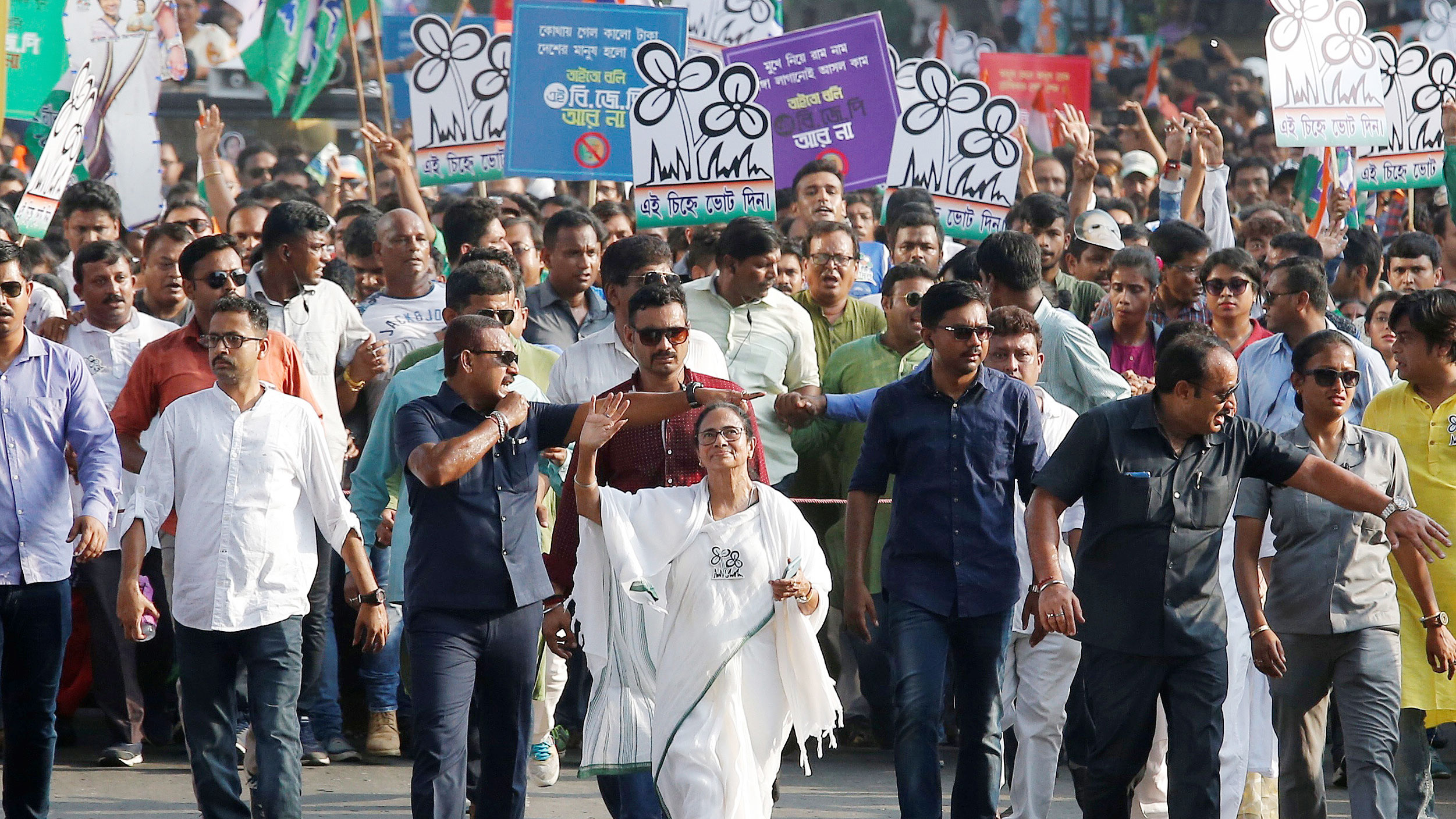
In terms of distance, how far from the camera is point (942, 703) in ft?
19.7

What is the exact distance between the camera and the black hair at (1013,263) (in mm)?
7188

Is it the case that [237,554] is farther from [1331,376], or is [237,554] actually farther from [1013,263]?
[1331,376]

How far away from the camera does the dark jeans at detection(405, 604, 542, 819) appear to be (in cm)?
554

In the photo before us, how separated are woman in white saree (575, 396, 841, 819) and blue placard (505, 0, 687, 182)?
16.0 ft

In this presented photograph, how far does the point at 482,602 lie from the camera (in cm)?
563

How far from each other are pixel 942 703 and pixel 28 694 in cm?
316

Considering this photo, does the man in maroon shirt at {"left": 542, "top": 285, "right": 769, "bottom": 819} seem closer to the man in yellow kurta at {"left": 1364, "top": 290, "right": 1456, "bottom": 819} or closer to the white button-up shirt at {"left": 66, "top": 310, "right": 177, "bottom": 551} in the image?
the man in yellow kurta at {"left": 1364, "top": 290, "right": 1456, "bottom": 819}

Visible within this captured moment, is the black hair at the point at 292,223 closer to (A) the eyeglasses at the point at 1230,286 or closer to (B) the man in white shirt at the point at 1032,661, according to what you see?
(B) the man in white shirt at the point at 1032,661

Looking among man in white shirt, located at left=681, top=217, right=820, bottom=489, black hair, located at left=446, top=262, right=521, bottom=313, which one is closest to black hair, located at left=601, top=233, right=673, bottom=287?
black hair, located at left=446, top=262, right=521, bottom=313

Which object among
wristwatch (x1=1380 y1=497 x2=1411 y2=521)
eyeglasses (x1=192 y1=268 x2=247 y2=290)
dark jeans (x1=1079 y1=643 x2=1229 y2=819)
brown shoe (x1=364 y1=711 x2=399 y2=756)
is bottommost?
brown shoe (x1=364 y1=711 x2=399 y2=756)

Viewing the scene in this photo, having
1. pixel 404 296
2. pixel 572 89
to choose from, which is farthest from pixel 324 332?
pixel 572 89

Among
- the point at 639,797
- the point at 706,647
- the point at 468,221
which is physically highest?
the point at 468,221

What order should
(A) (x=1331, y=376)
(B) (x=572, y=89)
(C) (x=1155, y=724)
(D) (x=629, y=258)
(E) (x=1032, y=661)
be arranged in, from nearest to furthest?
(C) (x=1155, y=724) < (A) (x=1331, y=376) < (E) (x=1032, y=661) < (D) (x=629, y=258) < (B) (x=572, y=89)

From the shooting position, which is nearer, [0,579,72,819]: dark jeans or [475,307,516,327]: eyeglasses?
[0,579,72,819]: dark jeans
